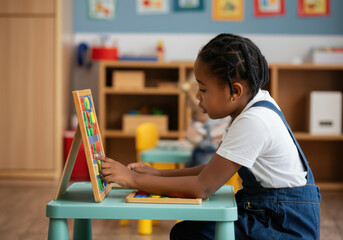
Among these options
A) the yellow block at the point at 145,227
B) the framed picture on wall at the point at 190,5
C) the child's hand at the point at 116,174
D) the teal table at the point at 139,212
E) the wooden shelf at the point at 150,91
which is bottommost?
the yellow block at the point at 145,227

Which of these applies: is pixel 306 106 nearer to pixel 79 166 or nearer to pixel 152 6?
pixel 152 6

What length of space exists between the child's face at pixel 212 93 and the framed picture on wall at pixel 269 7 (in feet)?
11.2

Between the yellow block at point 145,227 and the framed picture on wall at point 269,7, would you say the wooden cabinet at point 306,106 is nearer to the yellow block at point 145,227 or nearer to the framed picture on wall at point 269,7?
the framed picture on wall at point 269,7

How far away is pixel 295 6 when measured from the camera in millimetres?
4496

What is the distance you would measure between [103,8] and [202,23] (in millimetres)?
900

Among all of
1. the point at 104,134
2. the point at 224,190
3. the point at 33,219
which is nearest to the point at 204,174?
the point at 224,190

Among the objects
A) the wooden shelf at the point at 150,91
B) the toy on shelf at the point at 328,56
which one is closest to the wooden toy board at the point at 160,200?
the wooden shelf at the point at 150,91

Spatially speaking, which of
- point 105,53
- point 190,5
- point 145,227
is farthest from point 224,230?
point 190,5

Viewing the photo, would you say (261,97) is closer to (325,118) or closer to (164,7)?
(325,118)

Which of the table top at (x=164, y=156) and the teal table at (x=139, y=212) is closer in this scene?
the teal table at (x=139, y=212)

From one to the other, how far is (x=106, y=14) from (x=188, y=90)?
2.16 m

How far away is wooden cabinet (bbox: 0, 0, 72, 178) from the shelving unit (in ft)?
1.34

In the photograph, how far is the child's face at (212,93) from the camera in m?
1.23

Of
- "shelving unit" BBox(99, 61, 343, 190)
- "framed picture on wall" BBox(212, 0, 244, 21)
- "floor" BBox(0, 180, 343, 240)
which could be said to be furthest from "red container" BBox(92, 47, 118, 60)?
"floor" BBox(0, 180, 343, 240)
